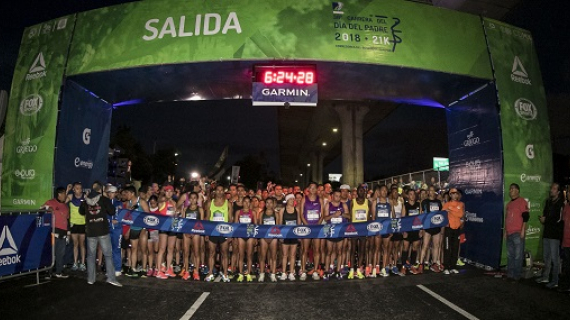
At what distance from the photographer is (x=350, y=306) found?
18.0 ft

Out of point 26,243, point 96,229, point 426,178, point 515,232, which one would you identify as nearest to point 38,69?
point 26,243

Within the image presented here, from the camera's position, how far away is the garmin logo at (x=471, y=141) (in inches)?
360

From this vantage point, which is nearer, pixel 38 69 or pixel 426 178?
pixel 38 69

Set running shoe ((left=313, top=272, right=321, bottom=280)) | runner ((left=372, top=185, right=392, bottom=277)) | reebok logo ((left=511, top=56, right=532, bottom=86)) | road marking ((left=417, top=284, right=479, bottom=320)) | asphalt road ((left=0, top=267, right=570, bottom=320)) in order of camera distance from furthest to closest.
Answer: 1. reebok logo ((left=511, top=56, right=532, bottom=86))
2. runner ((left=372, top=185, right=392, bottom=277))
3. running shoe ((left=313, top=272, right=321, bottom=280))
4. asphalt road ((left=0, top=267, right=570, bottom=320))
5. road marking ((left=417, top=284, right=479, bottom=320))

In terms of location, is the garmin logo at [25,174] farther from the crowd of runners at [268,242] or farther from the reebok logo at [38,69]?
the reebok logo at [38,69]

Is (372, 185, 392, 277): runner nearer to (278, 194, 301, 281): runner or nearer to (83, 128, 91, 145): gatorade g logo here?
(278, 194, 301, 281): runner

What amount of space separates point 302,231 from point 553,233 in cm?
537

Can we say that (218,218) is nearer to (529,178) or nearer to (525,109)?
(529,178)

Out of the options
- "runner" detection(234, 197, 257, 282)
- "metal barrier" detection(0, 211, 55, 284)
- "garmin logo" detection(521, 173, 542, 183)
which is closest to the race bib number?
"runner" detection(234, 197, 257, 282)

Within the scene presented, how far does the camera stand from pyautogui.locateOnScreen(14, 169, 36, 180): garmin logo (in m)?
8.34

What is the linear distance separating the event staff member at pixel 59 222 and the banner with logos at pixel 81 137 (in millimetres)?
617

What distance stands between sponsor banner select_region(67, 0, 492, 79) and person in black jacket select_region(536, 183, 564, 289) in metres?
3.49

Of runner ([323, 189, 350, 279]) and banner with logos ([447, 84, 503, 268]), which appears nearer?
runner ([323, 189, 350, 279])

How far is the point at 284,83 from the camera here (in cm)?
848
